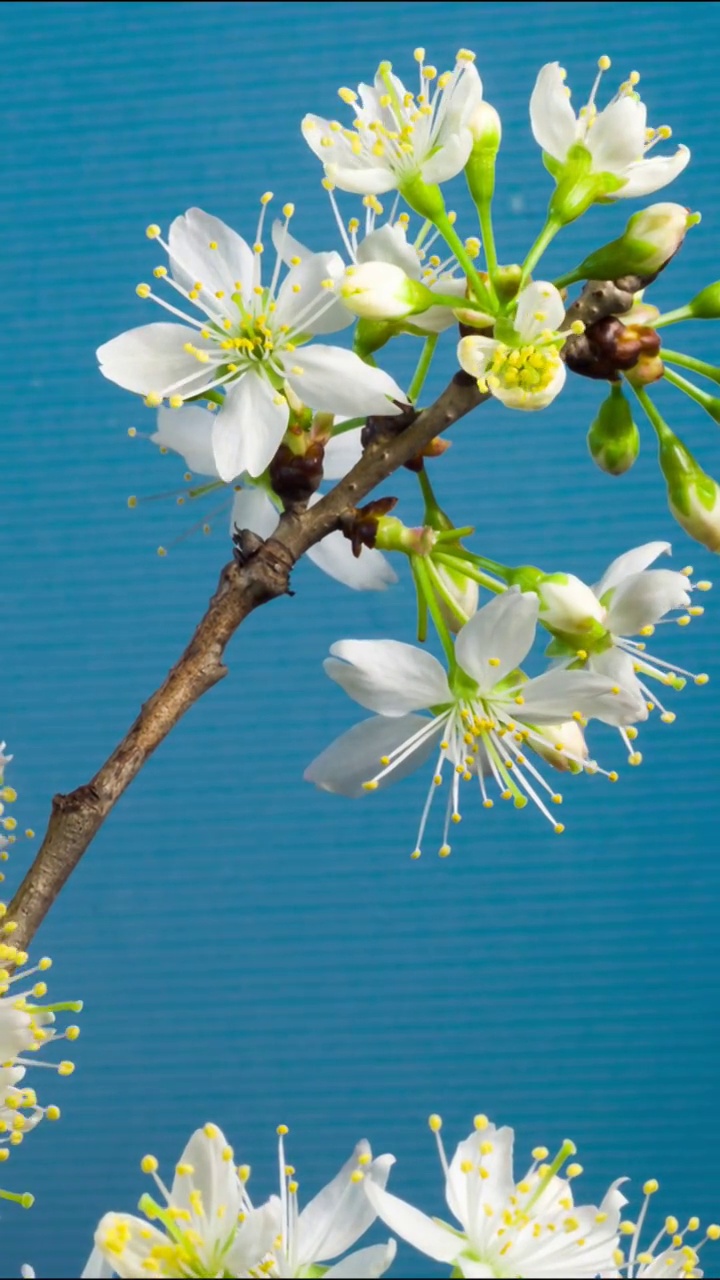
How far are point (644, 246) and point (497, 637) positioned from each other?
124 mm

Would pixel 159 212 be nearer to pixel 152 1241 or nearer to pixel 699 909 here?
pixel 699 909

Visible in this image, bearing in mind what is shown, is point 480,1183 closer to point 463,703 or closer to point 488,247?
point 463,703

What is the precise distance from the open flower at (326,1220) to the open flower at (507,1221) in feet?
0.04

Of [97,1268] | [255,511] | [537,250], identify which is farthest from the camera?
[255,511]

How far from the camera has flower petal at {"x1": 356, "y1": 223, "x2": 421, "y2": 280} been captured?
435 millimetres

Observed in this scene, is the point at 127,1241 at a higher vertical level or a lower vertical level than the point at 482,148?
lower

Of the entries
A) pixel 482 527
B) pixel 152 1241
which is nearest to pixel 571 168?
pixel 152 1241

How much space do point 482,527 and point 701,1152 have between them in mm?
770

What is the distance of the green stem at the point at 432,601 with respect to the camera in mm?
465

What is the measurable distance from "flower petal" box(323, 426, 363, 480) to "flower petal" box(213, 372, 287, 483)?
6 centimetres

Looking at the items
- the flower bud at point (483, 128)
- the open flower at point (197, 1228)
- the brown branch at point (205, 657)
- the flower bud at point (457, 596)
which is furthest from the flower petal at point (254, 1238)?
the flower bud at point (483, 128)

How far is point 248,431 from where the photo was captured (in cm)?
46

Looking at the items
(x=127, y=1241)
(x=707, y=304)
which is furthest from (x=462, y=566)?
(x=127, y=1241)

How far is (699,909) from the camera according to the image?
1.74 metres
